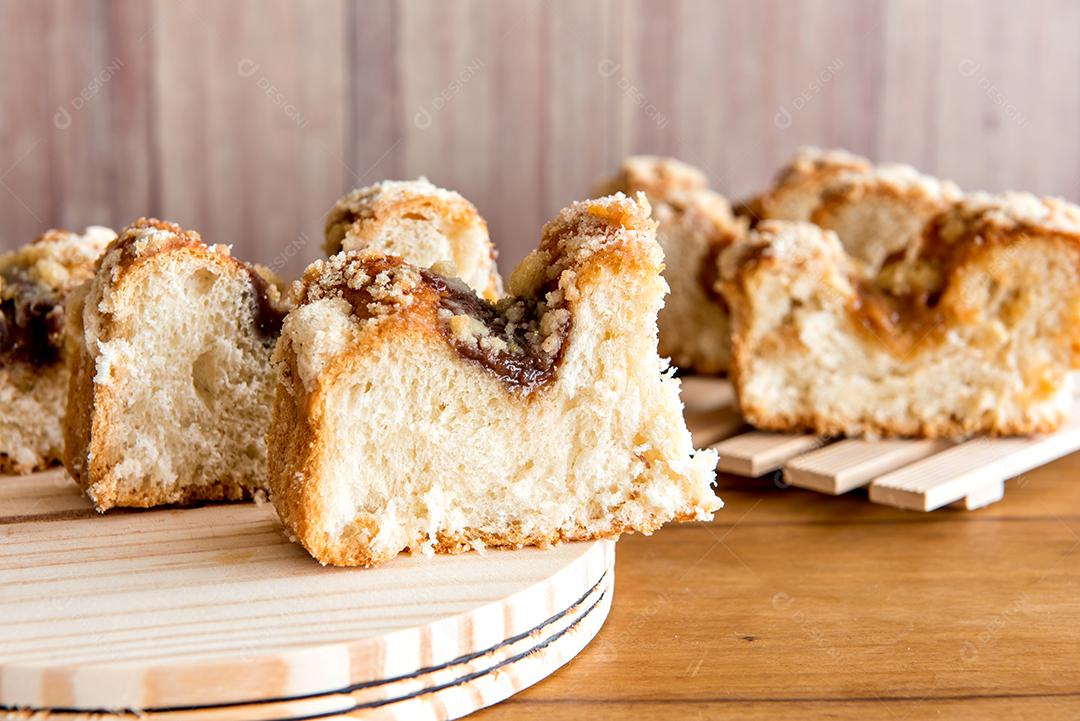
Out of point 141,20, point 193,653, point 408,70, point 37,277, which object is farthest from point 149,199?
point 193,653

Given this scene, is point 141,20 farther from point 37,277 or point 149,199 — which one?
point 37,277

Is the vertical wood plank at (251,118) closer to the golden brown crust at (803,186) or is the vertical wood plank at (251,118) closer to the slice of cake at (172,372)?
the golden brown crust at (803,186)

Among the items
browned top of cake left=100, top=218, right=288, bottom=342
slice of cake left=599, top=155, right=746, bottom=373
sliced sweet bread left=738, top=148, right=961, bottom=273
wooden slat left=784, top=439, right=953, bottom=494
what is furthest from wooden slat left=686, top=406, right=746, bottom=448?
browned top of cake left=100, top=218, right=288, bottom=342

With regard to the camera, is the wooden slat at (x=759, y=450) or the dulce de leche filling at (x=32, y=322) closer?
the dulce de leche filling at (x=32, y=322)

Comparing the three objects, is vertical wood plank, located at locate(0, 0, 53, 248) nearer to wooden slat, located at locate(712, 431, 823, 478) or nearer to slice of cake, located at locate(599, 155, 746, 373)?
slice of cake, located at locate(599, 155, 746, 373)

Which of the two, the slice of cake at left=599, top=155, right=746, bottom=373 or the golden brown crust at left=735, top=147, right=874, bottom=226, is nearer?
the slice of cake at left=599, top=155, right=746, bottom=373

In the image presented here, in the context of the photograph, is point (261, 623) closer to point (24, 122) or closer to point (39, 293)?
point (39, 293)

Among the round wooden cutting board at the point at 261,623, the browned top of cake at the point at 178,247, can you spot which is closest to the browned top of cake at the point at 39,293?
the browned top of cake at the point at 178,247

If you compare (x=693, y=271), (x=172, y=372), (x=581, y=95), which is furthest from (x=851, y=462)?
(x=581, y=95)
